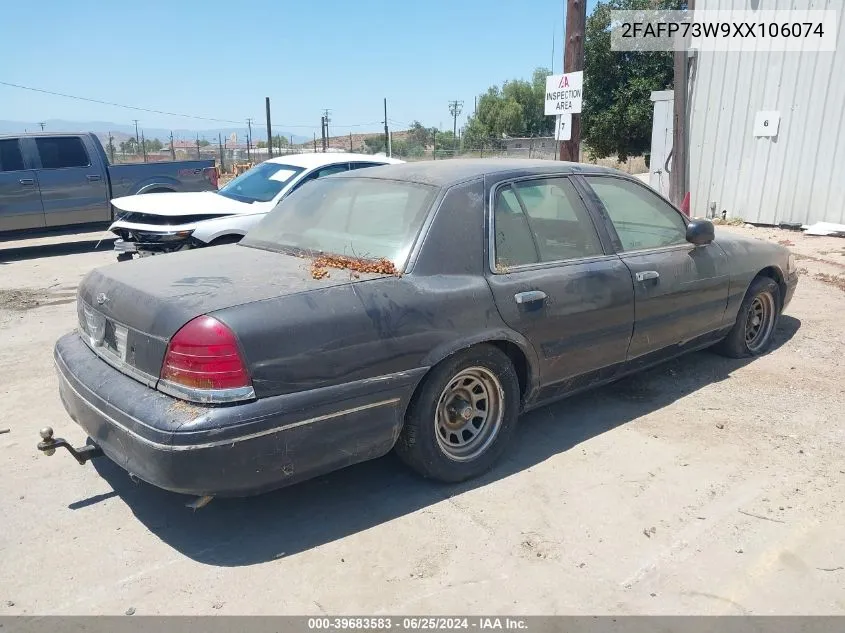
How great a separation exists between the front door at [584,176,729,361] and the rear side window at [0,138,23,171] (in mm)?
9873

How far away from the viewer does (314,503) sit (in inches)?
139

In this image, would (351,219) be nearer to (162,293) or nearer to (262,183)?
(162,293)

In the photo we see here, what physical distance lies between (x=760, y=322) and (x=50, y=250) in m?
11.2

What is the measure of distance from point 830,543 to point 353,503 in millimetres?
2196

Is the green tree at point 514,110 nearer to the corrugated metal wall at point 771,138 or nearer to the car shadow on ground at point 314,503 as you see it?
the corrugated metal wall at point 771,138

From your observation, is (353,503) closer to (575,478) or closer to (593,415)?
(575,478)

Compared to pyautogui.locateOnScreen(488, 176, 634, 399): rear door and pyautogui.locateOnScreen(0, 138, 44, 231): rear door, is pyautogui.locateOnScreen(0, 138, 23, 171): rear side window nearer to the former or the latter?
pyautogui.locateOnScreen(0, 138, 44, 231): rear door

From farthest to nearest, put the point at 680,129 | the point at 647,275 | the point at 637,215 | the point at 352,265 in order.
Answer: the point at 680,129 → the point at 637,215 → the point at 647,275 → the point at 352,265

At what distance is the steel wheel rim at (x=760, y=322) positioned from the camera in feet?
18.5

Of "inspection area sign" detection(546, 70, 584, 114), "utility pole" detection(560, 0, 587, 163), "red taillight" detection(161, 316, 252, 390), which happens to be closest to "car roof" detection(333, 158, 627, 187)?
"red taillight" detection(161, 316, 252, 390)

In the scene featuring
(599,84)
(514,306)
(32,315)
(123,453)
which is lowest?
(32,315)

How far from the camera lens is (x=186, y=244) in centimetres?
760

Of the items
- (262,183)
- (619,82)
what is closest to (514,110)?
(619,82)
